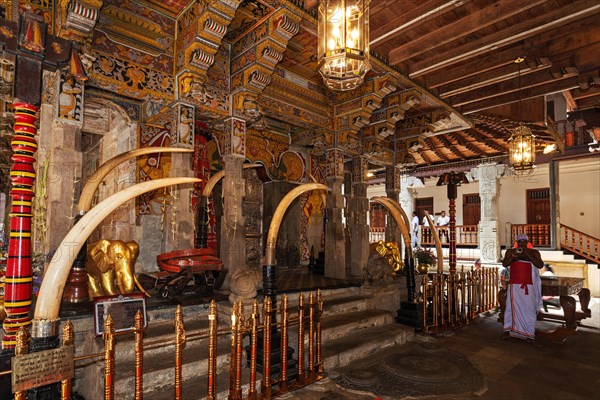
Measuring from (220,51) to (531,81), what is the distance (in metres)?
7.37

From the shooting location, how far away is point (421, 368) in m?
4.55

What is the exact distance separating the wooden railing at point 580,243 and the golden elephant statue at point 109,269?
53.9 feet

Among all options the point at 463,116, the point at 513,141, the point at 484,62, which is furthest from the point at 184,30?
the point at 463,116

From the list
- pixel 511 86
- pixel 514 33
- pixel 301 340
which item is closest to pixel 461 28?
pixel 514 33

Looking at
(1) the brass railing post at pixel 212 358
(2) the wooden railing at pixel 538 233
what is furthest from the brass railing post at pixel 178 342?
(2) the wooden railing at pixel 538 233

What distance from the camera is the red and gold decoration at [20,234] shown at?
8.25ft

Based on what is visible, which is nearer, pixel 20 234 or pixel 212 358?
pixel 20 234

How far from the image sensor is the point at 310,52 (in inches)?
287

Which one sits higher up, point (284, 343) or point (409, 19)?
point (409, 19)

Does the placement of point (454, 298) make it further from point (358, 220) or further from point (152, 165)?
point (152, 165)

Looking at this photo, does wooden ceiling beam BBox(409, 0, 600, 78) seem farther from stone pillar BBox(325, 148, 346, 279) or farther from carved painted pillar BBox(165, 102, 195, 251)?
carved painted pillar BBox(165, 102, 195, 251)

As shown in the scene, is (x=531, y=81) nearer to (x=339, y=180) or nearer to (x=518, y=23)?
(x=518, y=23)

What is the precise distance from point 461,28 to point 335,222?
16.2ft

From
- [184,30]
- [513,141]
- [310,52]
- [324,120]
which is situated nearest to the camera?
[184,30]
